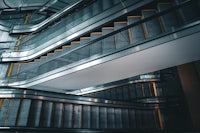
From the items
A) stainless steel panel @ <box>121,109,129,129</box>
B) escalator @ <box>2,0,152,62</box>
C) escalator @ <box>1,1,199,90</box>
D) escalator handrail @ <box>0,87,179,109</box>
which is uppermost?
escalator @ <box>2,0,152,62</box>

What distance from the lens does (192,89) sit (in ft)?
19.8

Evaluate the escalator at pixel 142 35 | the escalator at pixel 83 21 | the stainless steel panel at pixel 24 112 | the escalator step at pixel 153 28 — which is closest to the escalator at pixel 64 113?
the stainless steel panel at pixel 24 112

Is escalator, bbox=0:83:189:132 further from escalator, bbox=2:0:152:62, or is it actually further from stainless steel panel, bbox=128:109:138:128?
escalator, bbox=2:0:152:62

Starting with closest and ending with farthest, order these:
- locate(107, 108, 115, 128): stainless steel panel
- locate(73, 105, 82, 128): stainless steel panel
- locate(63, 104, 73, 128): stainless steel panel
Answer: locate(63, 104, 73, 128): stainless steel panel
locate(73, 105, 82, 128): stainless steel panel
locate(107, 108, 115, 128): stainless steel panel

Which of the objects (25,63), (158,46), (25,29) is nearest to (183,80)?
(158,46)

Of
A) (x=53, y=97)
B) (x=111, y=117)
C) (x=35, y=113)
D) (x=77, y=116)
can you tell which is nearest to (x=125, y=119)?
(x=111, y=117)

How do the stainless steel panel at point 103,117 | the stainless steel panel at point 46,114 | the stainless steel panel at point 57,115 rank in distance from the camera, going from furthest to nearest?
the stainless steel panel at point 103,117, the stainless steel panel at point 57,115, the stainless steel panel at point 46,114

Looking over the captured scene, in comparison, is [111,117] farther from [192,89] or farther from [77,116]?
[192,89]

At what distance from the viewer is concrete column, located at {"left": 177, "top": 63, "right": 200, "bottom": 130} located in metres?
5.75

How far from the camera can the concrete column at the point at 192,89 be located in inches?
227

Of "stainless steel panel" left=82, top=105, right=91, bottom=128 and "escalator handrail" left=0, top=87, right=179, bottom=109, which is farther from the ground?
"escalator handrail" left=0, top=87, right=179, bottom=109

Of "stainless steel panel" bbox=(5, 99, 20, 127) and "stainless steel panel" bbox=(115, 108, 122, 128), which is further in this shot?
"stainless steel panel" bbox=(115, 108, 122, 128)

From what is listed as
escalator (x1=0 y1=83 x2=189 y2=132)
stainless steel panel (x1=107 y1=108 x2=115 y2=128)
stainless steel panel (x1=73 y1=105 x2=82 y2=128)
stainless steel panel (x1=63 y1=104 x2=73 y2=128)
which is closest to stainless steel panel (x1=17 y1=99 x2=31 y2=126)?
escalator (x1=0 y1=83 x2=189 y2=132)

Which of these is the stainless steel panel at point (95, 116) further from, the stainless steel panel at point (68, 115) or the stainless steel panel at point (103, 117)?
the stainless steel panel at point (68, 115)
